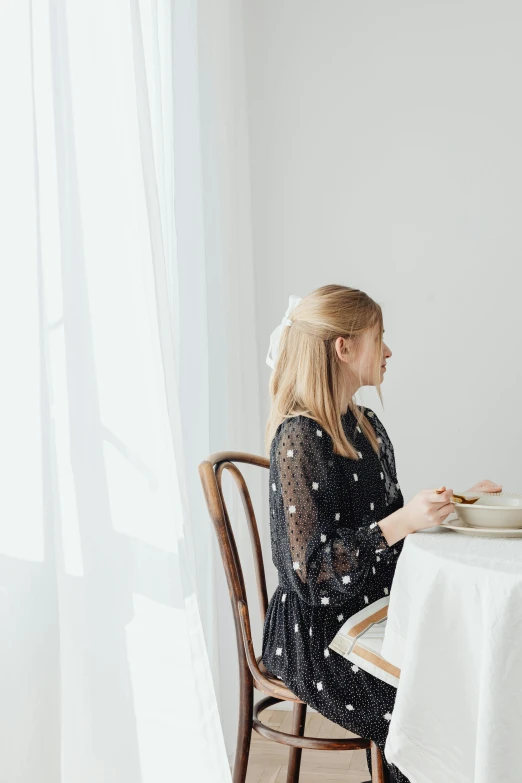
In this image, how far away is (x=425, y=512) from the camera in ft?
3.98

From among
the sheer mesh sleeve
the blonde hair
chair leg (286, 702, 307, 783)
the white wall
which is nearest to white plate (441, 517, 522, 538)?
the sheer mesh sleeve

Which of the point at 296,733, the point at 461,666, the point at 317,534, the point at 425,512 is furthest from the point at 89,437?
the point at 296,733

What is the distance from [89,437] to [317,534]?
0.42 meters

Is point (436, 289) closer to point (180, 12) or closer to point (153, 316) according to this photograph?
point (180, 12)

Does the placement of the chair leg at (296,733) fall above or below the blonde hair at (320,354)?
below

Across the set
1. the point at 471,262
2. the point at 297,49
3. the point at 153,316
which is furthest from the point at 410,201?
the point at 153,316

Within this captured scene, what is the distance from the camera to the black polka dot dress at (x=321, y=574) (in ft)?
4.24

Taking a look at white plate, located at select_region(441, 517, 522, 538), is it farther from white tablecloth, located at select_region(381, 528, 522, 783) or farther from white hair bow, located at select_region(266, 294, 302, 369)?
white hair bow, located at select_region(266, 294, 302, 369)

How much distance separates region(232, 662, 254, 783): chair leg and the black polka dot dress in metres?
0.05

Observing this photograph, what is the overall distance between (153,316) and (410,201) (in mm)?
1317

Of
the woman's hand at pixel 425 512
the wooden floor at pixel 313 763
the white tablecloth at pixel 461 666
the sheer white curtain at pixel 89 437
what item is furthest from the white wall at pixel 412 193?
the white tablecloth at pixel 461 666

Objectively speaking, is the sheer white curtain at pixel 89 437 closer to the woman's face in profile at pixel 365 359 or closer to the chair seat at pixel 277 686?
the chair seat at pixel 277 686

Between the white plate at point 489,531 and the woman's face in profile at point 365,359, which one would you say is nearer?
the white plate at point 489,531

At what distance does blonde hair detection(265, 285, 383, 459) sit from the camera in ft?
4.87
